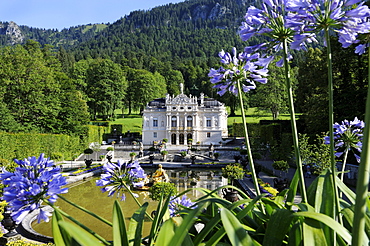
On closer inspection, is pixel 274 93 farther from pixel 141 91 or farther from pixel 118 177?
pixel 118 177

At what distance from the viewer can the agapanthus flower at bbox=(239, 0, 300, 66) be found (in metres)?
1.71

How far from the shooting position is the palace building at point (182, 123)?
151 feet

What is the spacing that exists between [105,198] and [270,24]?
13398 millimetres

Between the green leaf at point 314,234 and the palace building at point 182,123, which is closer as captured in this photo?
the green leaf at point 314,234

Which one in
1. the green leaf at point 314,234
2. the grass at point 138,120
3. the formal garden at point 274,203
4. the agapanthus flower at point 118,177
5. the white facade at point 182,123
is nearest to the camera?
the formal garden at point 274,203

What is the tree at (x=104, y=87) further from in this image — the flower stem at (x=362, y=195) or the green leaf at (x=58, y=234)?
the flower stem at (x=362, y=195)

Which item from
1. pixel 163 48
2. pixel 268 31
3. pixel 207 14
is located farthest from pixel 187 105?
pixel 207 14

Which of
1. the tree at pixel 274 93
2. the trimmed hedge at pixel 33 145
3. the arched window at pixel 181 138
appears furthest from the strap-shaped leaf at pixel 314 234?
the arched window at pixel 181 138

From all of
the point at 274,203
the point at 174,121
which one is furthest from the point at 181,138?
the point at 274,203

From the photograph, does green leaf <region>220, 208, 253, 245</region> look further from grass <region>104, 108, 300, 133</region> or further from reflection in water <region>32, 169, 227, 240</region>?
grass <region>104, 108, 300, 133</region>

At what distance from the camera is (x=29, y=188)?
154 cm

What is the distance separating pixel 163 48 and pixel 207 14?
252ft

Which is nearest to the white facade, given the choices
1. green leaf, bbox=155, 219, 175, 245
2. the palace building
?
the palace building

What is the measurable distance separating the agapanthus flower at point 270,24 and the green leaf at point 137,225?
4.01 ft
